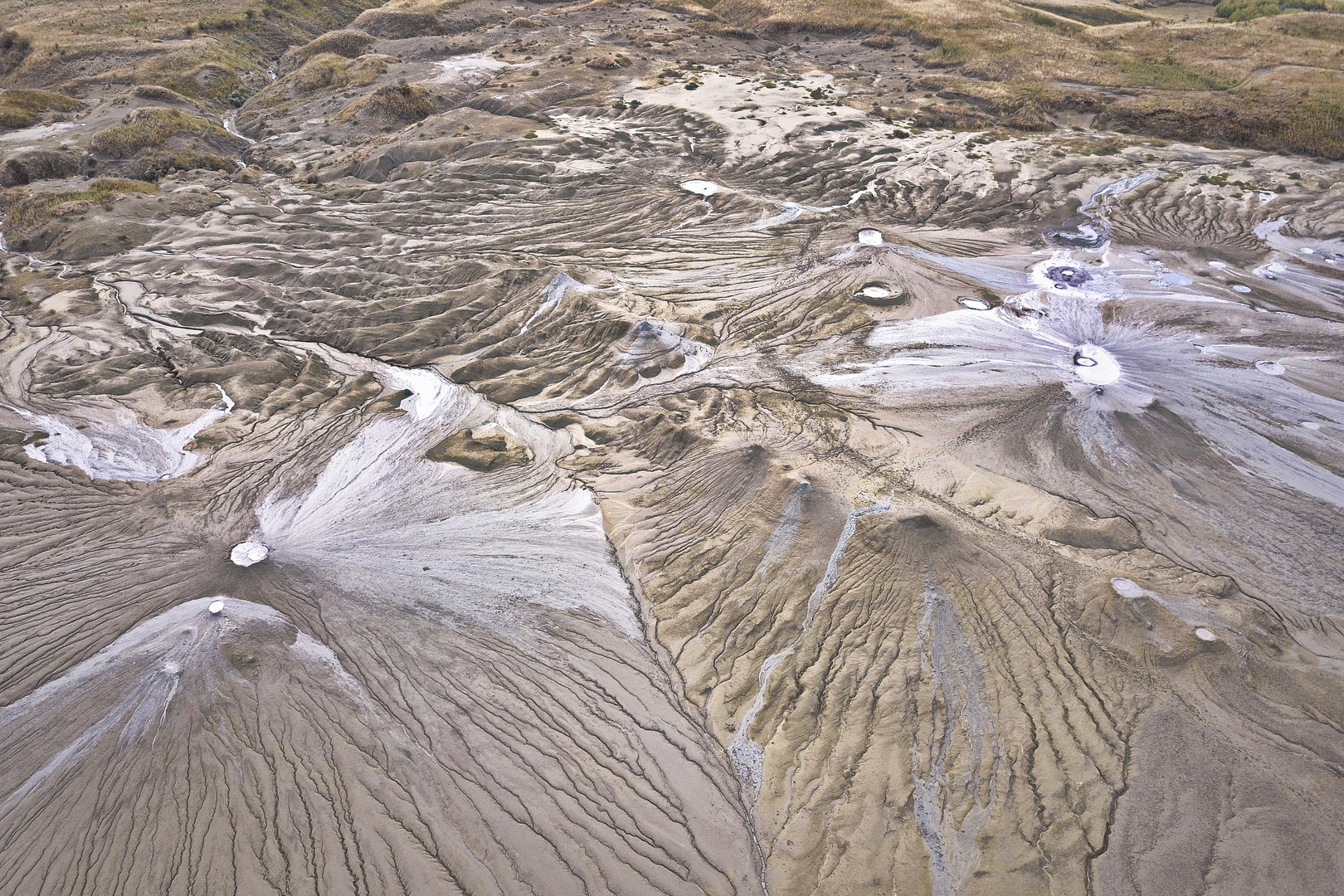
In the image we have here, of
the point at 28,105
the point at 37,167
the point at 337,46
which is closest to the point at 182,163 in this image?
the point at 37,167

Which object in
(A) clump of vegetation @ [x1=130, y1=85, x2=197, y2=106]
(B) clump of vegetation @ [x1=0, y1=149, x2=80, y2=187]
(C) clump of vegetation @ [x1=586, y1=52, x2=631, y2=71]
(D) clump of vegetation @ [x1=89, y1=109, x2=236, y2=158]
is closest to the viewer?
(B) clump of vegetation @ [x1=0, y1=149, x2=80, y2=187]

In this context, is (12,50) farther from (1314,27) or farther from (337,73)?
(1314,27)

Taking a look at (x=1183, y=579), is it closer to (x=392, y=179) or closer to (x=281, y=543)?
(x=281, y=543)

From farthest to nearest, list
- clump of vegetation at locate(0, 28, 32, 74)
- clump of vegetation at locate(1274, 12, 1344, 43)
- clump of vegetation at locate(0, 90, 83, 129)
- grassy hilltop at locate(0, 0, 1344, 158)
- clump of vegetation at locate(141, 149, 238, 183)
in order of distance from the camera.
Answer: clump of vegetation at locate(0, 28, 32, 74), clump of vegetation at locate(1274, 12, 1344, 43), clump of vegetation at locate(0, 90, 83, 129), grassy hilltop at locate(0, 0, 1344, 158), clump of vegetation at locate(141, 149, 238, 183)

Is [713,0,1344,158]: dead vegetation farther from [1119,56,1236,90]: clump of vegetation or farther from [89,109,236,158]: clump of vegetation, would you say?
[89,109,236,158]: clump of vegetation

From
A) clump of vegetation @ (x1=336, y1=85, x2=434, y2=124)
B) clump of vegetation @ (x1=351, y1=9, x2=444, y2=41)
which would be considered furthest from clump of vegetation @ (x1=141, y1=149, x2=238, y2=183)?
clump of vegetation @ (x1=351, y1=9, x2=444, y2=41)

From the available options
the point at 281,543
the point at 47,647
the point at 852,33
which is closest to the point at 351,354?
the point at 281,543
